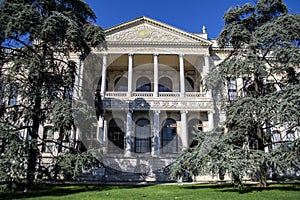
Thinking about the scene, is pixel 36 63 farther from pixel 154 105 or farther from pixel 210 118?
pixel 210 118

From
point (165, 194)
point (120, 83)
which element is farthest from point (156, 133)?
point (165, 194)

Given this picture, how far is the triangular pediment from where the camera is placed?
72.8ft

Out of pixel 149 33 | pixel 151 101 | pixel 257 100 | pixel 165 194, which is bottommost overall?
pixel 165 194

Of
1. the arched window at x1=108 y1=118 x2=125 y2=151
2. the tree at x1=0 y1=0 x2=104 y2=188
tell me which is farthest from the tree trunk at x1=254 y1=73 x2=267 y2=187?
the arched window at x1=108 y1=118 x2=125 y2=151

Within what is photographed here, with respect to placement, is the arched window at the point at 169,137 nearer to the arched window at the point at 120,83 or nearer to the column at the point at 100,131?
the column at the point at 100,131

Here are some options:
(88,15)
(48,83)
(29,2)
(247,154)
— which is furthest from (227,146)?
(29,2)

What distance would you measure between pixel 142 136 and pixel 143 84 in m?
5.63

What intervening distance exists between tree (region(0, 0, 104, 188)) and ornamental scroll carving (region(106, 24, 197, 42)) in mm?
10021

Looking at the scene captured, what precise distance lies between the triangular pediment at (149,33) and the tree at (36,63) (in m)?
10.0

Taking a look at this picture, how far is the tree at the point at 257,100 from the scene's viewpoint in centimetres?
902

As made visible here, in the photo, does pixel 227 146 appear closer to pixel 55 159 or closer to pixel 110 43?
pixel 55 159

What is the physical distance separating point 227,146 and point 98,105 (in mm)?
8240

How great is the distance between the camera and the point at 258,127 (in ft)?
35.5

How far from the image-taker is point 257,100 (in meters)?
10.2
